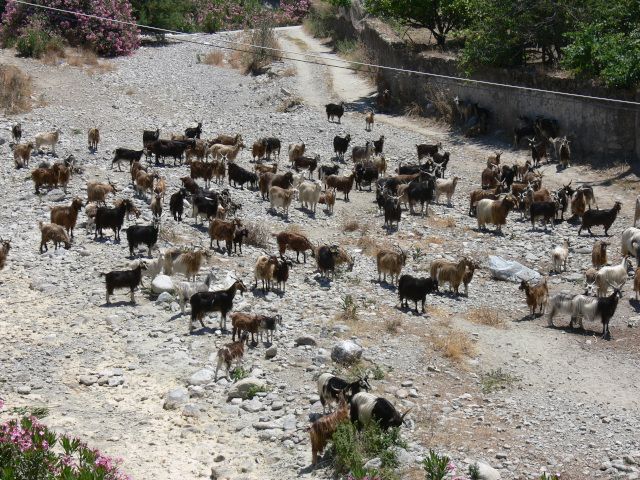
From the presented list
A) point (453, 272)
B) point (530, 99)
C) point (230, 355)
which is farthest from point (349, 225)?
point (530, 99)

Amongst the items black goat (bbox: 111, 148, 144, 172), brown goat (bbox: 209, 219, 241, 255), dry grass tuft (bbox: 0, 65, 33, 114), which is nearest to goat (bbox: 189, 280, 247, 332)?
brown goat (bbox: 209, 219, 241, 255)

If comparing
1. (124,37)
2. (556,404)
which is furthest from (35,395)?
(124,37)

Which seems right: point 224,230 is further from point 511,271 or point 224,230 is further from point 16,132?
point 16,132

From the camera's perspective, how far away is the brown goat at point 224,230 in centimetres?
1611

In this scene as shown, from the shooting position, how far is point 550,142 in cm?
2486

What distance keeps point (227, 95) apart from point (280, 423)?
25.3 meters

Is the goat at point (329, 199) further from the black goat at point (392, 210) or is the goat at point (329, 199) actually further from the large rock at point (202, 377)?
the large rock at point (202, 377)

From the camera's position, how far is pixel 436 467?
8.06 meters

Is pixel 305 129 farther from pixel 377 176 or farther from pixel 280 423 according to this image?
pixel 280 423

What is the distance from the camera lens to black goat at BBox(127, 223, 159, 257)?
15.1m

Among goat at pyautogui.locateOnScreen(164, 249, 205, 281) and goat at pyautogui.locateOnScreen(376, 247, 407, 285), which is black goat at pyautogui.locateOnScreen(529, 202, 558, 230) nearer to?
goat at pyautogui.locateOnScreen(376, 247, 407, 285)

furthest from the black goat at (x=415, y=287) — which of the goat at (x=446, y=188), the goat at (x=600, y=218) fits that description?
the goat at (x=446, y=188)

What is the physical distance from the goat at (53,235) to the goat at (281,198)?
585cm

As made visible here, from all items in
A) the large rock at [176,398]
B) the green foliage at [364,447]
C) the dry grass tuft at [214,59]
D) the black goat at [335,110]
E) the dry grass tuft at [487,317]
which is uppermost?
the dry grass tuft at [214,59]
